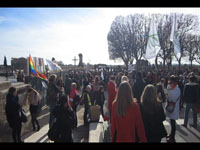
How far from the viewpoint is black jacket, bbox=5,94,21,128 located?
5379 millimetres

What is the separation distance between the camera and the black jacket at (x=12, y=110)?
17.6ft

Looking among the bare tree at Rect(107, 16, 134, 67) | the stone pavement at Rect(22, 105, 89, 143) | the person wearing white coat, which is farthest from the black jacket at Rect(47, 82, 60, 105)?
the bare tree at Rect(107, 16, 134, 67)

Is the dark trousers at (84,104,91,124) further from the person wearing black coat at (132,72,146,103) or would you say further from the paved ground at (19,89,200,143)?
the person wearing black coat at (132,72,146,103)

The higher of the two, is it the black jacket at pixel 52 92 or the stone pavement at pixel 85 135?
the black jacket at pixel 52 92

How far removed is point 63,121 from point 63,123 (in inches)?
1.6

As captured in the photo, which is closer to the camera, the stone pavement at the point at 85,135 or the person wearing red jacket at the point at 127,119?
the person wearing red jacket at the point at 127,119

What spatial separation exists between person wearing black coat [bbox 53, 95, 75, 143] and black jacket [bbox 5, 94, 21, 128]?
63.9 inches

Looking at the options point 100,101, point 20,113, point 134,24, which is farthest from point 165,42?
point 20,113

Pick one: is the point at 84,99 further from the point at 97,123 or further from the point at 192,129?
the point at 192,129

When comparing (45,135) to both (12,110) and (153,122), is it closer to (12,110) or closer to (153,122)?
(12,110)

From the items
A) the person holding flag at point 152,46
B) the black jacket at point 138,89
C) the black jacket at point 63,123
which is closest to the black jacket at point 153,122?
the black jacket at point 63,123

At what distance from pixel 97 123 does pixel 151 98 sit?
169 inches

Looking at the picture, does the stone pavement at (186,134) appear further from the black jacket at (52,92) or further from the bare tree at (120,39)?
the bare tree at (120,39)

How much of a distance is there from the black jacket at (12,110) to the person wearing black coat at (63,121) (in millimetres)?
1624
